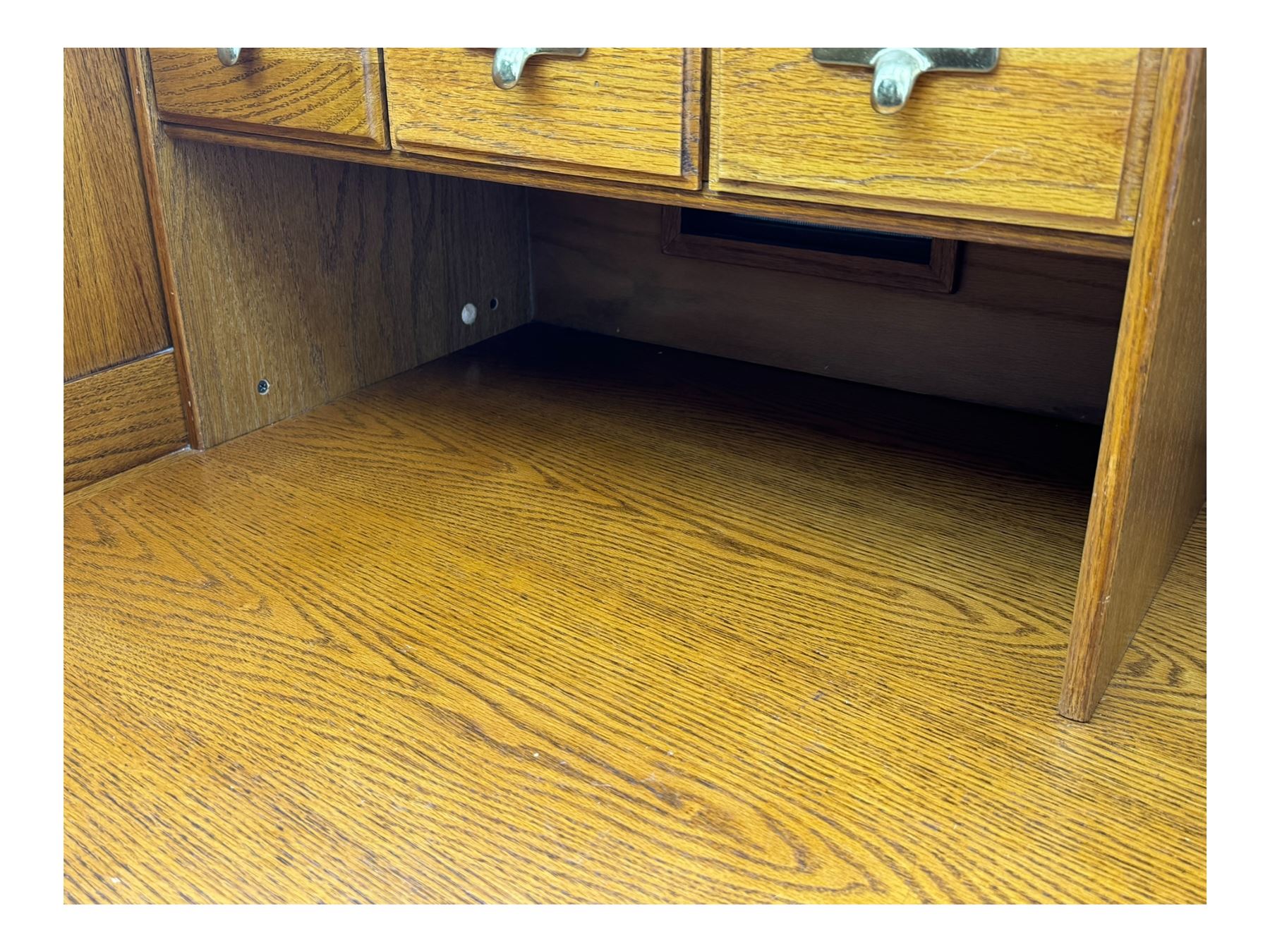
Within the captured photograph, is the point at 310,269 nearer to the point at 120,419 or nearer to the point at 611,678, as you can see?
the point at 120,419

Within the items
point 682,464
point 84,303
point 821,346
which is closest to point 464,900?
point 682,464

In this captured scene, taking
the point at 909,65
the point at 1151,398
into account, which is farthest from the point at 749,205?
the point at 1151,398

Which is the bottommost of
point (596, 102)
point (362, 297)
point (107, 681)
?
point (107, 681)

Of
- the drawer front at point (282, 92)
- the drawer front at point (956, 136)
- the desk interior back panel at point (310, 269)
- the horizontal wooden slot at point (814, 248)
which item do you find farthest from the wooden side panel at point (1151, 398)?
the desk interior back panel at point (310, 269)

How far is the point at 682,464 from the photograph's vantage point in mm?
993

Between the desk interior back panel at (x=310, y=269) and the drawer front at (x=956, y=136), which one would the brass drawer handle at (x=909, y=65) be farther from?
the desk interior back panel at (x=310, y=269)

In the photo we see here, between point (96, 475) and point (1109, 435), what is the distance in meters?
0.82

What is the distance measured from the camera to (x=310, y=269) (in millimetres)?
1072

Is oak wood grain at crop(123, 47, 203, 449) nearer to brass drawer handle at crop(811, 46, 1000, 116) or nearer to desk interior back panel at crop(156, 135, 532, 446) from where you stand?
desk interior back panel at crop(156, 135, 532, 446)

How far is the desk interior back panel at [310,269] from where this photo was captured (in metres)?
0.98

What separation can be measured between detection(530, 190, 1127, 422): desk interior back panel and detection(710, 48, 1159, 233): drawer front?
51cm

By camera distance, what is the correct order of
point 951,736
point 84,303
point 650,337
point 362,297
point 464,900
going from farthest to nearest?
point 650,337, point 362,297, point 84,303, point 951,736, point 464,900

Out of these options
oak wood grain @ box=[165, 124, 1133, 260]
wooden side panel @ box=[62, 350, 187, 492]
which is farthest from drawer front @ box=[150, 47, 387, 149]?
wooden side panel @ box=[62, 350, 187, 492]

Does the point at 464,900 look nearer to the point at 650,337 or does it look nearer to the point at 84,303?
the point at 84,303
